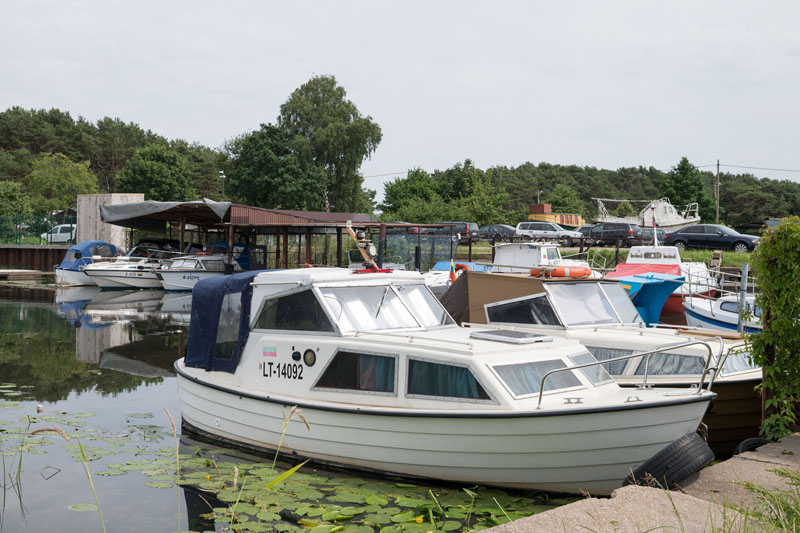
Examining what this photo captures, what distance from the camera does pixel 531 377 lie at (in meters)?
7.73

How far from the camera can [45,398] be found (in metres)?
12.2

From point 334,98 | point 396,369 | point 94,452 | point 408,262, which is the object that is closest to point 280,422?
point 396,369

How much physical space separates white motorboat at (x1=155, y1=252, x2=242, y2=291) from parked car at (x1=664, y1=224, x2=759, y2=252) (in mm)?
24436

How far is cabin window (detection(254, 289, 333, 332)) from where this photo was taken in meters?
8.84

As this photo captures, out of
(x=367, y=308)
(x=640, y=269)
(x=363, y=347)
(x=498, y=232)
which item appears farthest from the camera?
(x=498, y=232)

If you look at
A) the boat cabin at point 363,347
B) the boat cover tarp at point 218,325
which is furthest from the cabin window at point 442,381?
the boat cover tarp at point 218,325

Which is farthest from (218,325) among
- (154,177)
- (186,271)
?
(154,177)

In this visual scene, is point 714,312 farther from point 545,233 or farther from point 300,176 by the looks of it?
point 300,176

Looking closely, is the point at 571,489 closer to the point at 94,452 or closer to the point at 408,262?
the point at 94,452

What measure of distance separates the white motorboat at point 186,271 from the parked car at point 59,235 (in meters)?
22.6

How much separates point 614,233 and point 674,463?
35145 mm

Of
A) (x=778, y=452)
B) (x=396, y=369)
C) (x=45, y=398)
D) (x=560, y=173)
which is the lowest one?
(x=45, y=398)

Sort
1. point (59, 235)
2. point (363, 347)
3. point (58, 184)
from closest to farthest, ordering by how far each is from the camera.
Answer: point (363, 347)
point (59, 235)
point (58, 184)

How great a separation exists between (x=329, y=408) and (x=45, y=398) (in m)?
6.74
